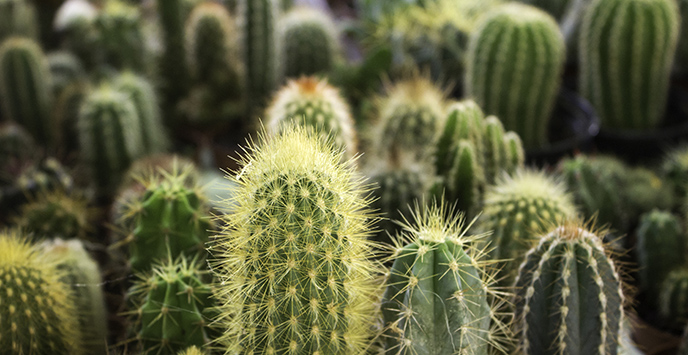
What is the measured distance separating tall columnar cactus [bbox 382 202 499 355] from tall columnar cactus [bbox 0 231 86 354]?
0.75 meters

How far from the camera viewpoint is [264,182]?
1014 mm

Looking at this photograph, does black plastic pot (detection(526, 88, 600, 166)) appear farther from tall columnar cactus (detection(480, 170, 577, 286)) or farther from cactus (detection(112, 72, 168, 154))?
cactus (detection(112, 72, 168, 154))

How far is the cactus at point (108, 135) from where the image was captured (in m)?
2.41

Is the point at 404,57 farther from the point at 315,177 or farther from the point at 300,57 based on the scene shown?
the point at 315,177

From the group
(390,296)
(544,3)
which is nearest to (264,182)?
(390,296)

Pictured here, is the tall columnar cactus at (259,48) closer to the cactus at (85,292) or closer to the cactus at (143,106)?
the cactus at (143,106)

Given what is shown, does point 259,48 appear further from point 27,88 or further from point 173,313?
point 173,313

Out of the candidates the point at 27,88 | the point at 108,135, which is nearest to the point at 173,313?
the point at 108,135

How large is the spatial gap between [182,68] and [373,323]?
7.65ft

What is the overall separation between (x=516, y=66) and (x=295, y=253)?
1.77 m

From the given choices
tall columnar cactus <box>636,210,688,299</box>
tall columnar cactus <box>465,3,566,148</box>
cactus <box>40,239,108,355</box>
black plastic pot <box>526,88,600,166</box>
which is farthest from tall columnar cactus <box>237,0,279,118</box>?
tall columnar cactus <box>636,210,688,299</box>

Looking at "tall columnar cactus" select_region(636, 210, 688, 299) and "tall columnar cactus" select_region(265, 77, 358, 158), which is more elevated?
"tall columnar cactus" select_region(265, 77, 358, 158)

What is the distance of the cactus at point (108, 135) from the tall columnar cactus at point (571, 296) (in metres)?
1.76

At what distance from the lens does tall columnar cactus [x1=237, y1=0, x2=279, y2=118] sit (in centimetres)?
257
